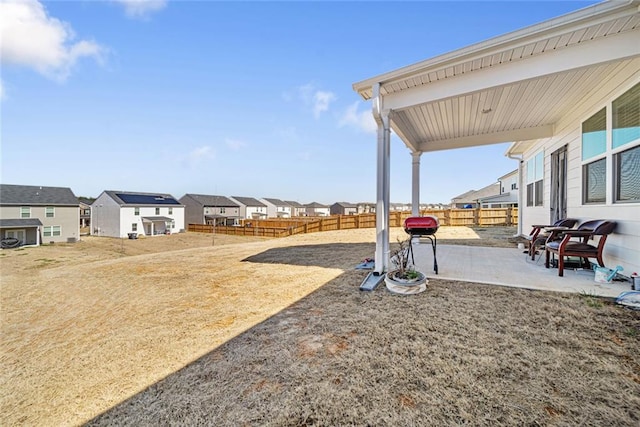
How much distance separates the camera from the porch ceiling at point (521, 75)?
2.76 meters

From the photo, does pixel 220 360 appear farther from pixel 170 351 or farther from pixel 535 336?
pixel 535 336

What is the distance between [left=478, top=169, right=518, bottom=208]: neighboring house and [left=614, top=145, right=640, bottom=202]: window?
844 inches

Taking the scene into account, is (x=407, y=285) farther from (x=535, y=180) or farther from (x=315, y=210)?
(x=315, y=210)

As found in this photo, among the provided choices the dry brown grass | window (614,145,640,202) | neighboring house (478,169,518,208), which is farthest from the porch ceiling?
neighboring house (478,169,518,208)

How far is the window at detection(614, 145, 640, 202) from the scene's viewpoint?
130 inches

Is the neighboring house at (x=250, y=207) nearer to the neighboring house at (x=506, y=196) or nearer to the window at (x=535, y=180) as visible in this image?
the neighboring house at (x=506, y=196)

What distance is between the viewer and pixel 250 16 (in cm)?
645

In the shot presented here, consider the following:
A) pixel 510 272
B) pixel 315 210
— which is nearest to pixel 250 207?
pixel 315 210

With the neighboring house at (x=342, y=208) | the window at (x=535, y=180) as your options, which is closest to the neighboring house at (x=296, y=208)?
the neighboring house at (x=342, y=208)

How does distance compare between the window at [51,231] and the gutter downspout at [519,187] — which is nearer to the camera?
the gutter downspout at [519,187]

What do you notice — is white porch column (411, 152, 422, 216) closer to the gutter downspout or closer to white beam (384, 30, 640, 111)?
white beam (384, 30, 640, 111)

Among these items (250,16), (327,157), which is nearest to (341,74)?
(250,16)

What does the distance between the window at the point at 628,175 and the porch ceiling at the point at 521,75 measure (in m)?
1.07

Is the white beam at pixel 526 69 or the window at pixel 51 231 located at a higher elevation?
the white beam at pixel 526 69
